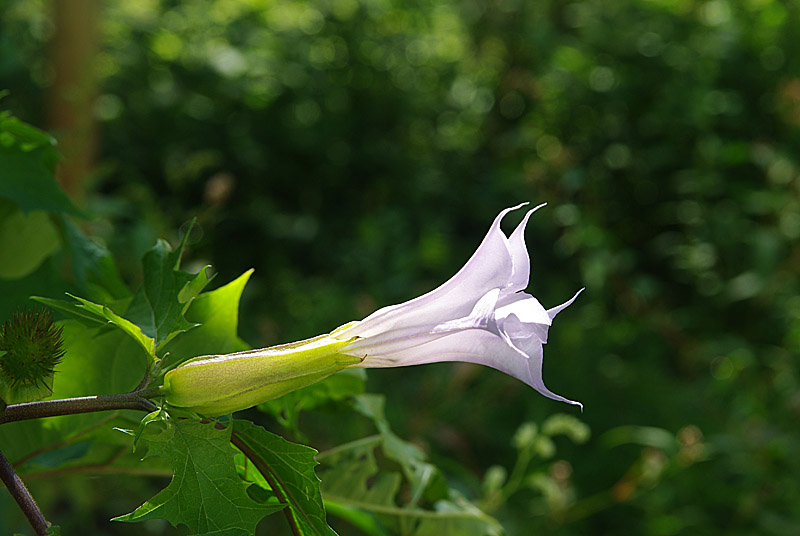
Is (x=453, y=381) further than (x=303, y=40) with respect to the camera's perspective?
No

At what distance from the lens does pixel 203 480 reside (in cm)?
36

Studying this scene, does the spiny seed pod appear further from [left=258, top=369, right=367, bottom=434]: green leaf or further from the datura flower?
[left=258, top=369, right=367, bottom=434]: green leaf

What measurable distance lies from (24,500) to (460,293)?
0.67ft

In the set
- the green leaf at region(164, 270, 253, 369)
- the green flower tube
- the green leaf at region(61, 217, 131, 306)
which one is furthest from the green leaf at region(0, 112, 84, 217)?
the green flower tube

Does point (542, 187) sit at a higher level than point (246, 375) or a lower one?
lower

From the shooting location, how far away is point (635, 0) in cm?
229

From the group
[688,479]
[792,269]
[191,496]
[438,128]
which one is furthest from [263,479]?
[438,128]

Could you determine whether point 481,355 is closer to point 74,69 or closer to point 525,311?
point 525,311

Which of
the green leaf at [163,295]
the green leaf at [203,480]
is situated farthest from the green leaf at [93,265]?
the green leaf at [203,480]

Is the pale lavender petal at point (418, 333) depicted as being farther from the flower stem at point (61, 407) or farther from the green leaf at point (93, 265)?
the green leaf at point (93, 265)

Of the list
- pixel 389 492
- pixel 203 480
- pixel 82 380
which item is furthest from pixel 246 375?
pixel 389 492

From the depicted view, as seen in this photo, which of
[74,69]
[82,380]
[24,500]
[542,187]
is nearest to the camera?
[24,500]

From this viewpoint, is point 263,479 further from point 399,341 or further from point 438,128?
point 438,128

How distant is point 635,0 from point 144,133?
1389 mm
